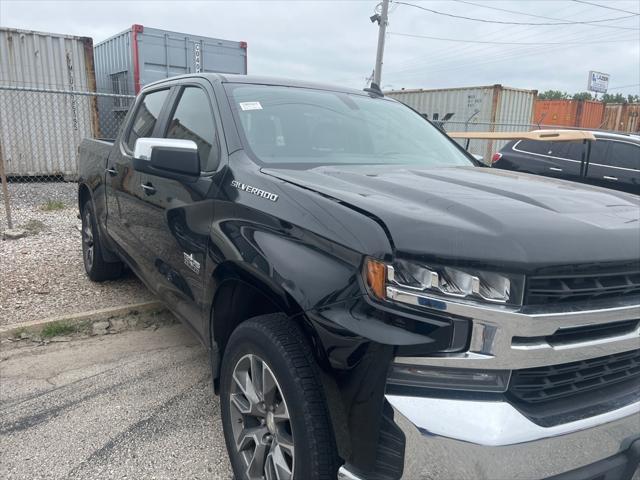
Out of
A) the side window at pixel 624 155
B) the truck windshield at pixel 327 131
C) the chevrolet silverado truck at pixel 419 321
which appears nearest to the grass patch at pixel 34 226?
the truck windshield at pixel 327 131

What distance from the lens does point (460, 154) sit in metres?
3.51

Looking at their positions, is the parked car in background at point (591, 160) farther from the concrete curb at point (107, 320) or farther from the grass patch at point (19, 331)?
the grass patch at point (19, 331)

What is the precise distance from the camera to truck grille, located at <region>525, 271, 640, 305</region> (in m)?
1.58

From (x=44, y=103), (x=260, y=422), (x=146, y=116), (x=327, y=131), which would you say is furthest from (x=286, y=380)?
(x=44, y=103)

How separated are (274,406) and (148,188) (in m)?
1.76

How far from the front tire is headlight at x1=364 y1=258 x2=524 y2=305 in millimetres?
449

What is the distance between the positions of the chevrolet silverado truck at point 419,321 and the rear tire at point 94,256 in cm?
261

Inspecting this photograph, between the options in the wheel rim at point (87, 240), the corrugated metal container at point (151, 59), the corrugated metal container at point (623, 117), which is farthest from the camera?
the corrugated metal container at point (623, 117)

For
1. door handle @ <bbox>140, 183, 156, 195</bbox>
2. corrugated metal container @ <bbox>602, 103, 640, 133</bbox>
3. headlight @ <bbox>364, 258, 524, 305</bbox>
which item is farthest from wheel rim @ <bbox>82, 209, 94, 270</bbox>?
corrugated metal container @ <bbox>602, 103, 640, 133</bbox>

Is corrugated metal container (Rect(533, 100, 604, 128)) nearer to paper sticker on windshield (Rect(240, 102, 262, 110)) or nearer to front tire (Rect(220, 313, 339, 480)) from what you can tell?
paper sticker on windshield (Rect(240, 102, 262, 110))

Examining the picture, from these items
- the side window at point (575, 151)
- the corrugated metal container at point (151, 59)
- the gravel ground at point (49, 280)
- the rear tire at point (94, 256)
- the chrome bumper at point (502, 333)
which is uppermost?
the corrugated metal container at point (151, 59)

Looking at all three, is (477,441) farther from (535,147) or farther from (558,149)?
(535,147)

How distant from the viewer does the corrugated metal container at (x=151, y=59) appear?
37.3 feet

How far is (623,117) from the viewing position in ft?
67.6
